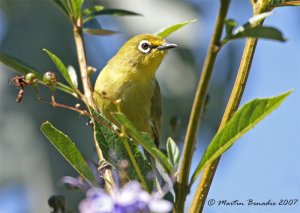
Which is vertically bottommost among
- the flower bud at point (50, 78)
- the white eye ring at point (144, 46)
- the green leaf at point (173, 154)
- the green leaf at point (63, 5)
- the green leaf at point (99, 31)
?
the white eye ring at point (144, 46)

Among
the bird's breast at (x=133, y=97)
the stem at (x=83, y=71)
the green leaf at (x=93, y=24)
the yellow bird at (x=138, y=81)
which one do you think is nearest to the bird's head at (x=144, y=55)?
the yellow bird at (x=138, y=81)

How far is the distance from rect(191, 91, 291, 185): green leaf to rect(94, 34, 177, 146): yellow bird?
229 cm

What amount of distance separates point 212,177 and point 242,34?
0.36m

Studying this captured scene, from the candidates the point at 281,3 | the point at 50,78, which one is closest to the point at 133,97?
the point at 50,78

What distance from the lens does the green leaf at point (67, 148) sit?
1.41m

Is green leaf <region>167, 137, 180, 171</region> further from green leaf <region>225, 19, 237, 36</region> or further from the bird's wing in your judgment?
the bird's wing

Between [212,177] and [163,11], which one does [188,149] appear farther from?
[163,11]

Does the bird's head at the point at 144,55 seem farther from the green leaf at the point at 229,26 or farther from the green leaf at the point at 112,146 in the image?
the green leaf at the point at 229,26

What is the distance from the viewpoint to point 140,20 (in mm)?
7785

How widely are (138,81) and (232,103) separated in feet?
7.76

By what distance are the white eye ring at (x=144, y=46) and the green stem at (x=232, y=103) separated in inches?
88.9

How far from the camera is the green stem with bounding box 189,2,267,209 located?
1312 millimetres

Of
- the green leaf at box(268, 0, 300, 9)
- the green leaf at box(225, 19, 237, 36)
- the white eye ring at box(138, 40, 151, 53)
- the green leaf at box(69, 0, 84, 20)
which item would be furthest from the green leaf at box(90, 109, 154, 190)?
the white eye ring at box(138, 40, 151, 53)

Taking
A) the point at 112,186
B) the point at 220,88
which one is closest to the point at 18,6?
the point at 220,88
